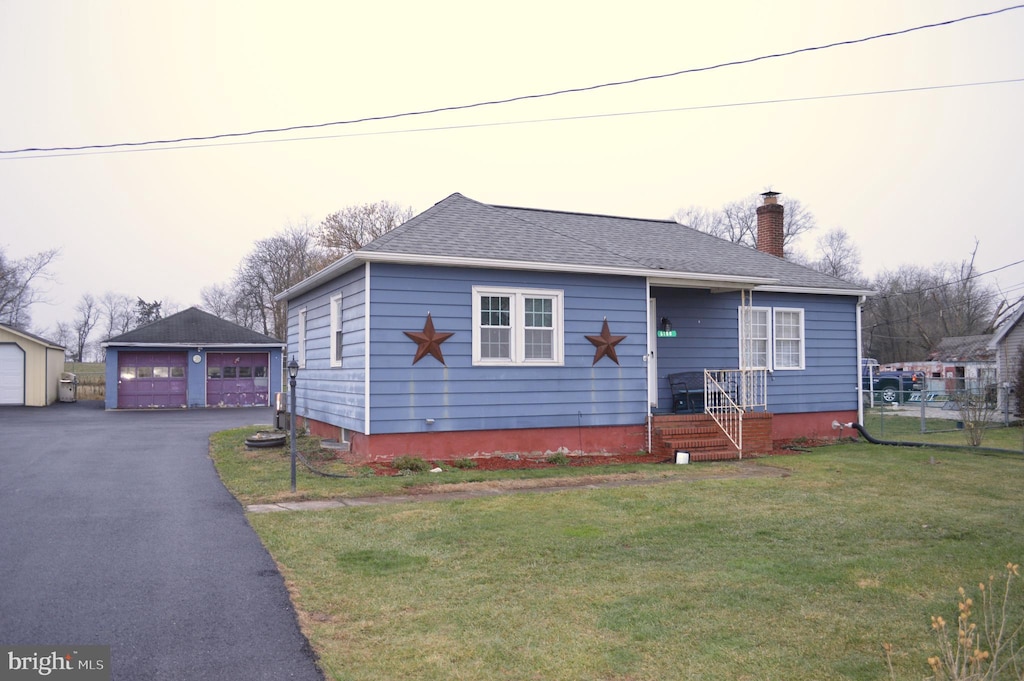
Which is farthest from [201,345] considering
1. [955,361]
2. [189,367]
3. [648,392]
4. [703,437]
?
[955,361]

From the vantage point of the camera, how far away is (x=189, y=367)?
93.6 ft

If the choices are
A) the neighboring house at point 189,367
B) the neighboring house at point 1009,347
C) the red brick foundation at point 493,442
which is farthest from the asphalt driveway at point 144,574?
the neighboring house at point 1009,347

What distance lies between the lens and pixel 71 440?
15.7m

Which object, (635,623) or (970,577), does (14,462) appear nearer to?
(635,623)

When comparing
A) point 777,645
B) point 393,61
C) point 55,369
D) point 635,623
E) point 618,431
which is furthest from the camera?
point 55,369

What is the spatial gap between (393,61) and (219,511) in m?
10.4

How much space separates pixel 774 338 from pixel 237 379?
2180 cm

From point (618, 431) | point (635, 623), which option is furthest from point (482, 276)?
point (635, 623)

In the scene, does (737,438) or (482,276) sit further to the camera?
(737,438)

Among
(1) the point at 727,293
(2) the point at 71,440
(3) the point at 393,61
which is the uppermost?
(3) the point at 393,61

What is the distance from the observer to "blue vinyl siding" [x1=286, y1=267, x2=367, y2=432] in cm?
1169

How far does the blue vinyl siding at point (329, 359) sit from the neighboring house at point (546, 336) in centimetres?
6

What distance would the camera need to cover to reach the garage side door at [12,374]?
28.5 metres

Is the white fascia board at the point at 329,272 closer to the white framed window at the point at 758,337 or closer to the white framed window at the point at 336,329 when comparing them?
the white framed window at the point at 336,329
